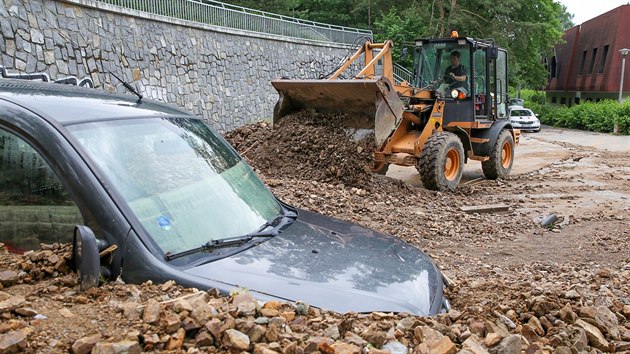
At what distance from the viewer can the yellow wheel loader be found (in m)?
10.1

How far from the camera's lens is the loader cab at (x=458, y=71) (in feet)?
41.0

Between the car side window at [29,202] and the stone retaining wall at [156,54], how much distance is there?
963 cm

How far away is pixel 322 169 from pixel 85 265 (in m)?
7.61

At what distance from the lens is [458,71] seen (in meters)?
12.6

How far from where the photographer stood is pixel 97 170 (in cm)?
286

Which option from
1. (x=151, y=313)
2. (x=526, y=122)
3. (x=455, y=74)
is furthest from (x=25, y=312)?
(x=526, y=122)

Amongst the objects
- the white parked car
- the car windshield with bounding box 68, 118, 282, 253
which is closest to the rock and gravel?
the car windshield with bounding box 68, 118, 282, 253

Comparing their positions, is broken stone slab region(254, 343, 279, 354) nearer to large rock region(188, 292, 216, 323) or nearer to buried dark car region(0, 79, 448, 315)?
large rock region(188, 292, 216, 323)

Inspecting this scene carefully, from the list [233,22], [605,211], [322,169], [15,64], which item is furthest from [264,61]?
[605,211]

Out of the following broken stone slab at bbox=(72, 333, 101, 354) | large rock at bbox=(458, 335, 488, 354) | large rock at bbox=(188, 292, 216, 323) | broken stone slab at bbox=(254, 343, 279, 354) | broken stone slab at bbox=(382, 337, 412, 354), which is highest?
large rock at bbox=(188, 292, 216, 323)

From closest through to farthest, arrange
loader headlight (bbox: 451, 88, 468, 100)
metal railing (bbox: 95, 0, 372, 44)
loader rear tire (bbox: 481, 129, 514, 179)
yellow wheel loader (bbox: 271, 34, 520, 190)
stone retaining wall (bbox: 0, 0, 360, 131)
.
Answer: yellow wheel loader (bbox: 271, 34, 520, 190) < stone retaining wall (bbox: 0, 0, 360, 131) < loader headlight (bbox: 451, 88, 468, 100) < loader rear tire (bbox: 481, 129, 514, 179) < metal railing (bbox: 95, 0, 372, 44)

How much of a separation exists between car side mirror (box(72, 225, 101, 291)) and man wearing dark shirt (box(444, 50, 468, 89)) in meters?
10.9

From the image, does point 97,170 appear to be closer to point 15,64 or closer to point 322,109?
point 322,109

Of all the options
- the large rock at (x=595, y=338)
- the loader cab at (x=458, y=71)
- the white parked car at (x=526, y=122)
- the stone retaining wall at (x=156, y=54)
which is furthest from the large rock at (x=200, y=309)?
the white parked car at (x=526, y=122)
